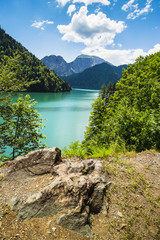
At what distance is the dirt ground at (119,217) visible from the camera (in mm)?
3596

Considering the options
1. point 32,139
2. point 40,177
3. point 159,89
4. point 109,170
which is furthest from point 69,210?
point 159,89

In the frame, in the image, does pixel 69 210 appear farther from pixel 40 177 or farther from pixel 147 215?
pixel 147 215

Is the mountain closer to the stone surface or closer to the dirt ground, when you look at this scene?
the stone surface

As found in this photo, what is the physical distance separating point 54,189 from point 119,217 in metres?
2.38

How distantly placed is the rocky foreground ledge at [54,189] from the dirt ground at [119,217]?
134 millimetres

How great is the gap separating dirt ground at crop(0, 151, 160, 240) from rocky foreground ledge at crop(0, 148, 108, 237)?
13 centimetres

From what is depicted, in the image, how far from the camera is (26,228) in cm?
368

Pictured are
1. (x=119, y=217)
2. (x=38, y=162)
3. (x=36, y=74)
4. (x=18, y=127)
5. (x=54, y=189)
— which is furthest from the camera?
(x=36, y=74)

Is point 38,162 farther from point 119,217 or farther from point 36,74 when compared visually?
point 36,74

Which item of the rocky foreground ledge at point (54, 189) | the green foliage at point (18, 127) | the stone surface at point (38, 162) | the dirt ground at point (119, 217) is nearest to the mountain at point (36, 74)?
the green foliage at point (18, 127)

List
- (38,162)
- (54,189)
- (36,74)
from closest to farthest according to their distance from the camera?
(54,189)
(38,162)
(36,74)

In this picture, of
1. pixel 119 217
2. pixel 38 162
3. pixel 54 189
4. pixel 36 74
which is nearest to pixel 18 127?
pixel 38 162

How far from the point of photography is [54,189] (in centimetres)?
449

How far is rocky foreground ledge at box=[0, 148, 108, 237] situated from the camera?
Result: 4.02 metres
